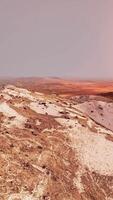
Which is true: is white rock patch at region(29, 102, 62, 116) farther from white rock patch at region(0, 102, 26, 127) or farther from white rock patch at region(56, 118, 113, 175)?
white rock patch at region(0, 102, 26, 127)

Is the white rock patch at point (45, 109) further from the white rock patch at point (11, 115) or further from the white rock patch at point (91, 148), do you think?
the white rock patch at point (11, 115)

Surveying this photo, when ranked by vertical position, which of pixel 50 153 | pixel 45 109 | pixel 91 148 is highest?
pixel 45 109

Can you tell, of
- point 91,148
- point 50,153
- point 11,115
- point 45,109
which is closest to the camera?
point 50,153

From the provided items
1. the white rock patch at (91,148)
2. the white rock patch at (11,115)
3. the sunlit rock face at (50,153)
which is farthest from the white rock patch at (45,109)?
the white rock patch at (11,115)

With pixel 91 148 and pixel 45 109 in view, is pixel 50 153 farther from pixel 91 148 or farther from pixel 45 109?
pixel 45 109

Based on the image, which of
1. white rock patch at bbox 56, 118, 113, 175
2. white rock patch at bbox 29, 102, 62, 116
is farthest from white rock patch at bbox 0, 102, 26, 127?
white rock patch at bbox 56, 118, 113, 175

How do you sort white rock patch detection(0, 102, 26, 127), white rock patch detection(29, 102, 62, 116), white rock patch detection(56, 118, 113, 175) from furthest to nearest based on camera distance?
white rock patch detection(29, 102, 62, 116)
white rock patch detection(0, 102, 26, 127)
white rock patch detection(56, 118, 113, 175)

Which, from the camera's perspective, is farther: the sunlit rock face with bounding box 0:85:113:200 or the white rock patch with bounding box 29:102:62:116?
the white rock patch with bounding box 29:102:62:116

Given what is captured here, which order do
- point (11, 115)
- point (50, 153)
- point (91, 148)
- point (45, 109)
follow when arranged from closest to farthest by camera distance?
point (50, 153)
point (91, 148)
point (11, 115)
point (45, 109)

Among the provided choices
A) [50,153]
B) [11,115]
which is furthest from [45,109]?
[50,153]
